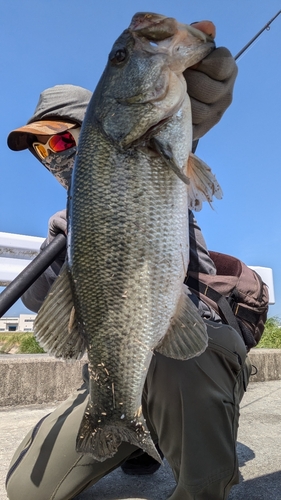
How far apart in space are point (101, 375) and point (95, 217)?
655 mm

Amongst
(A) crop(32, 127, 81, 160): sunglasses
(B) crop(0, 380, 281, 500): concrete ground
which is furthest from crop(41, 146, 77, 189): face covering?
(B) crop(0, 380, 281, 500): concrete ground

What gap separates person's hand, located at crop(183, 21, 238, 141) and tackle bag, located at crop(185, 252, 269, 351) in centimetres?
89

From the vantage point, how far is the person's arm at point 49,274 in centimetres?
276

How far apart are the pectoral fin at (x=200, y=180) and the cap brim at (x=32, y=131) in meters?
1.28

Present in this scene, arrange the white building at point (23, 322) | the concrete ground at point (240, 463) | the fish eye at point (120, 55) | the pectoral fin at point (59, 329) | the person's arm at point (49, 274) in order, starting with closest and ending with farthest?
the pectoral fin at point (59, 329), the fish eye at point (120, 55), the concrete ground at point (240, 463), the person's arm at point (49, 274), the white building at point (23, 322)

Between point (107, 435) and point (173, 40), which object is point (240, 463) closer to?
point (107, 435)

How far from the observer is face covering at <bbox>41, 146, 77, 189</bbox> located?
2.92m

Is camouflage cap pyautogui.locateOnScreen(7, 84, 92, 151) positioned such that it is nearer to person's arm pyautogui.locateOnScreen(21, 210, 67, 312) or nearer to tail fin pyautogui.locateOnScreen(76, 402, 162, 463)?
person's arm pyautogui.locateOnScreen(21, 210, 67, 312)

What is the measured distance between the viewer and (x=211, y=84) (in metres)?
2.08

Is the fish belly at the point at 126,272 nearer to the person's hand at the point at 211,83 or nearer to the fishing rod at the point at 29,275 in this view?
the person's hand at the point at 211,83

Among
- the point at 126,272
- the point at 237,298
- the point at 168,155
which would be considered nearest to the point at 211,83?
the point at 168,155

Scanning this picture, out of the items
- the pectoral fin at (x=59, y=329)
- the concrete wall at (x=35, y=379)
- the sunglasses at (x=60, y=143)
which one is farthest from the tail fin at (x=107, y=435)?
the concrete wall at (x=35, y=379)

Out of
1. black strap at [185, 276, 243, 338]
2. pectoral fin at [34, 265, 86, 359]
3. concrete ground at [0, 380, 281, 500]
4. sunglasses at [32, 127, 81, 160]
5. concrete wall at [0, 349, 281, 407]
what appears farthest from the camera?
concrete wall at [0, 349, 281, 407]

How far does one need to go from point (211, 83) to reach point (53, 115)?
52.8 inches
